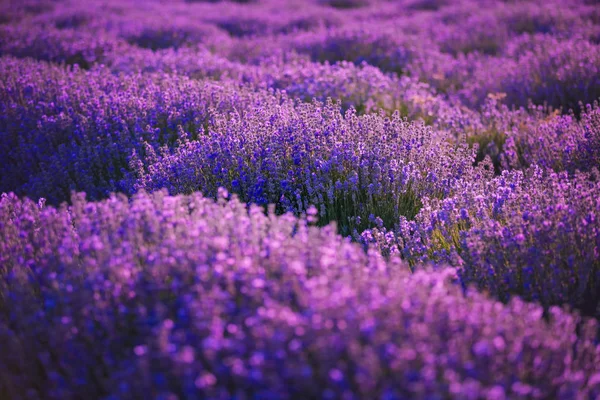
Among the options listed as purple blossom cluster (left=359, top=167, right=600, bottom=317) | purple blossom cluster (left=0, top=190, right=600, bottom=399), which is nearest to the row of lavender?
purple blossom cluster (left=359, top=167, right=600, bottom=317)

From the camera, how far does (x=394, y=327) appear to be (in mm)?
1623

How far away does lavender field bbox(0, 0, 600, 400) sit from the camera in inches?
63.4

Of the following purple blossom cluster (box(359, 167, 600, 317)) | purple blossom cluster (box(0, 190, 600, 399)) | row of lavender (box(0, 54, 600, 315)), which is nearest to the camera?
purple blossom cluster (box(0, 190, 600, 399))

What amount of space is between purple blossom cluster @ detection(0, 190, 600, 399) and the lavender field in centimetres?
Result: 1

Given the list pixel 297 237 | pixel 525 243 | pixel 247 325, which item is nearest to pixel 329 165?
pixel 297 237

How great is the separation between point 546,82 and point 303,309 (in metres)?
5.33

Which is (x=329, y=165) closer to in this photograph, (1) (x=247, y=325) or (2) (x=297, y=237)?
(2) (x=297, y=237)

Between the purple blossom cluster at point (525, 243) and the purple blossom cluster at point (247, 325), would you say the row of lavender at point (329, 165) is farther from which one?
the purple blossom cluster at point (247, 325)

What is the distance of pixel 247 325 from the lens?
5.67 ft

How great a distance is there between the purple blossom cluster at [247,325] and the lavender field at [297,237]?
0.01 m

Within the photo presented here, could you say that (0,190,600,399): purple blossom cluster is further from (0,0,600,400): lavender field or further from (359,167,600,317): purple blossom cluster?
(359,167,600,317): purple blossom cluster

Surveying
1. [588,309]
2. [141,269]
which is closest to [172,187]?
[141,269]

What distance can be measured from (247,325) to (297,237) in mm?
605

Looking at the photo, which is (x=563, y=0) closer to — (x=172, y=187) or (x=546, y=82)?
(x=546, y=82)
